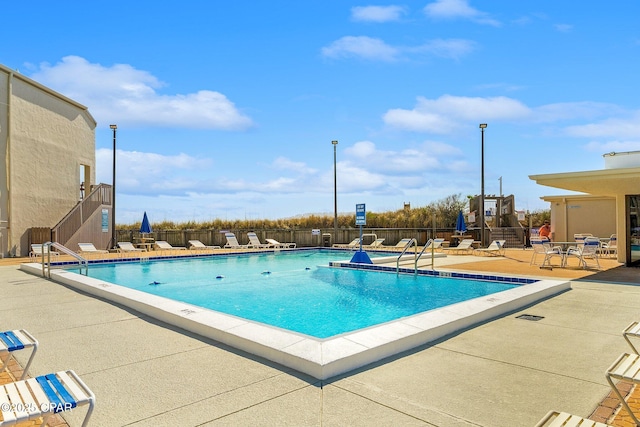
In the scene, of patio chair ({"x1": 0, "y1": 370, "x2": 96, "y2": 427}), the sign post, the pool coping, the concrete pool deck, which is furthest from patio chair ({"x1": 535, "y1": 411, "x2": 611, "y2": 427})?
the sign post

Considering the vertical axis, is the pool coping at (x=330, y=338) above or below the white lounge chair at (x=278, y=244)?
below

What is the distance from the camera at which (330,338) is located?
14.5 ft

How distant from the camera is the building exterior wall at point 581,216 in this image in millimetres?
18500

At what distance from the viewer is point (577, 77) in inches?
394

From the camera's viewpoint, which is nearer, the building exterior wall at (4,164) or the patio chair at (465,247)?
the building exterior wall at (4,164)

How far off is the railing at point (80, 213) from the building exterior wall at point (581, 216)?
64.4 ft

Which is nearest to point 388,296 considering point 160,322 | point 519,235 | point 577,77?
point 160,322

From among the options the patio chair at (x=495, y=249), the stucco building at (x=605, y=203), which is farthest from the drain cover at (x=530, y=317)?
the patio chair at (x=495, y=249)

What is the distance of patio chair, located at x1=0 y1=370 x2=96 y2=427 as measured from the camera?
2131mm

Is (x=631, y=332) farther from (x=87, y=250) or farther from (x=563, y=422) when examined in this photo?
(x=87, y=250)

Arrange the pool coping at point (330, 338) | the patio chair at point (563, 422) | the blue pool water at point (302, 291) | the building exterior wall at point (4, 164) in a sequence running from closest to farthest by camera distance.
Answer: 1. the patio chair at point (563, 422)
2. the pool coping at point (330, 338)
3. the blue pool water at point (302, 291)
4. the building exterior wall at point (4, 164)

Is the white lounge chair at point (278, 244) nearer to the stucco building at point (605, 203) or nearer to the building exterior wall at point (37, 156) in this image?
the building exterior wall at point (37, 156)

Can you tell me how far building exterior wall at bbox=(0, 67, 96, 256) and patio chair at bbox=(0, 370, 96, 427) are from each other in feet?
55.6

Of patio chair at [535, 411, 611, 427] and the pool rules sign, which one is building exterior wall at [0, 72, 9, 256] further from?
patio chair at [535, 411, 611, 427]
